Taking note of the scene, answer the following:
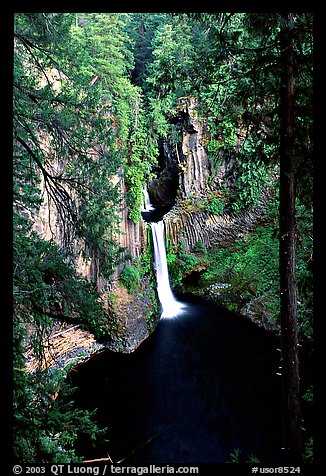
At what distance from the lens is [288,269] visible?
2.75 metres

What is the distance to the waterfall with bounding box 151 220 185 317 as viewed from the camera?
414 inches

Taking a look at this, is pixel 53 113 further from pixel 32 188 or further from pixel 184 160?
pixel 184 160

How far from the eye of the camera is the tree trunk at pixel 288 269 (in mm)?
2598

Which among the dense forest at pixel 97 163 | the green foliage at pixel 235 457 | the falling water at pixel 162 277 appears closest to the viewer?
the dense forest at pixel 97 163

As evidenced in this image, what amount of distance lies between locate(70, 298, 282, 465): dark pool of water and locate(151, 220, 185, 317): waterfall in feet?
4.31

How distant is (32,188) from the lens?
9.51 ft

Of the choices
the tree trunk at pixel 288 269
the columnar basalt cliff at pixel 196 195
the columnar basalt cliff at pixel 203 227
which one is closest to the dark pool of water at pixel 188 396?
the tree trunk at pixel 288 269

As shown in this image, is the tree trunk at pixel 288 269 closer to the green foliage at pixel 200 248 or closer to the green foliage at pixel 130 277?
the green foliage at pixel 130 277

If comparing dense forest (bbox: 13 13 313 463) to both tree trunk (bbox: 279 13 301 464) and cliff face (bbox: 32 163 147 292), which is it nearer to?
tree trunk (bbox: 279 13 301 464)

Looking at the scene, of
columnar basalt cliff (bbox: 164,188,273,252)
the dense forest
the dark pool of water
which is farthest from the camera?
columnar basalt cliff (bbox: 164,188,273,252)

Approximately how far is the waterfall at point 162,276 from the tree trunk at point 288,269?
7547mm

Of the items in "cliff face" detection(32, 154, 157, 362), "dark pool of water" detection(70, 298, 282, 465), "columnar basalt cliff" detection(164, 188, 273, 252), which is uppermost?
"columnar basalt cliff" detection(164, 188, 273, 252)

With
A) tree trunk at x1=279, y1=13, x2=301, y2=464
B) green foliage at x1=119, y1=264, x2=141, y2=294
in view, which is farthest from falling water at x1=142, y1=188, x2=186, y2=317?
tree trunk at x1=279, y1=13, x2=301, y2=464

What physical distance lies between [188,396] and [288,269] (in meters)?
5.00
